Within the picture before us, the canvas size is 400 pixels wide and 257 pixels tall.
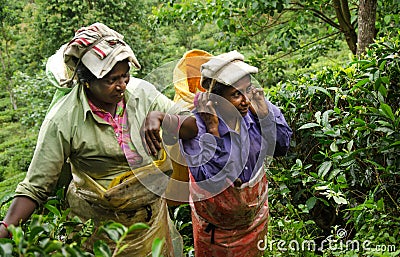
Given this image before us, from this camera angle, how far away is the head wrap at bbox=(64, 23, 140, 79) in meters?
2.00

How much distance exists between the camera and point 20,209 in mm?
1962

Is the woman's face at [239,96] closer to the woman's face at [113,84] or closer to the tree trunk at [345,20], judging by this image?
the woman's face at [113,84]

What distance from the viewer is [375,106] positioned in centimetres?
257

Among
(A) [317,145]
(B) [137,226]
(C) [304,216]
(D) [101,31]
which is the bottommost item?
(C) [304,216]

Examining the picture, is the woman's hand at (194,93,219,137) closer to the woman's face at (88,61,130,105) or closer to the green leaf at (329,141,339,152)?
the woman's face at (88,61,130,105)

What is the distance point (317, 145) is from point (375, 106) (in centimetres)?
51

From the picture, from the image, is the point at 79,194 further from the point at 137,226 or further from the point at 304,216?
the point at 304,216

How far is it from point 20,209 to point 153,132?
0.56 m

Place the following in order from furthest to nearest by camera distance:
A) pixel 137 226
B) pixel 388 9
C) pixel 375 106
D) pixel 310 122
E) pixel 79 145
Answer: pixel 388 9 < pixel 310 122 < pixel 375 106 < pixel 79 145 < pixel 137 226

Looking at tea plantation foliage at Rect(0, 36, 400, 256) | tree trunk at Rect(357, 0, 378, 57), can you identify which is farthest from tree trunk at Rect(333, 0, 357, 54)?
tea plantation foliage at Rect(0, 36, 400, 256)

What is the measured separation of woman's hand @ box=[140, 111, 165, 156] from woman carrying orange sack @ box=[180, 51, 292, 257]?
18 cm

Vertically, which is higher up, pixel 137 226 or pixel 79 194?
pixel 137 226

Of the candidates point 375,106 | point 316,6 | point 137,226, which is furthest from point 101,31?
point 316,6

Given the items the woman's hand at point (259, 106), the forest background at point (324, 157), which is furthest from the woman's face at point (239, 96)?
the forest background at point (324, 157)
